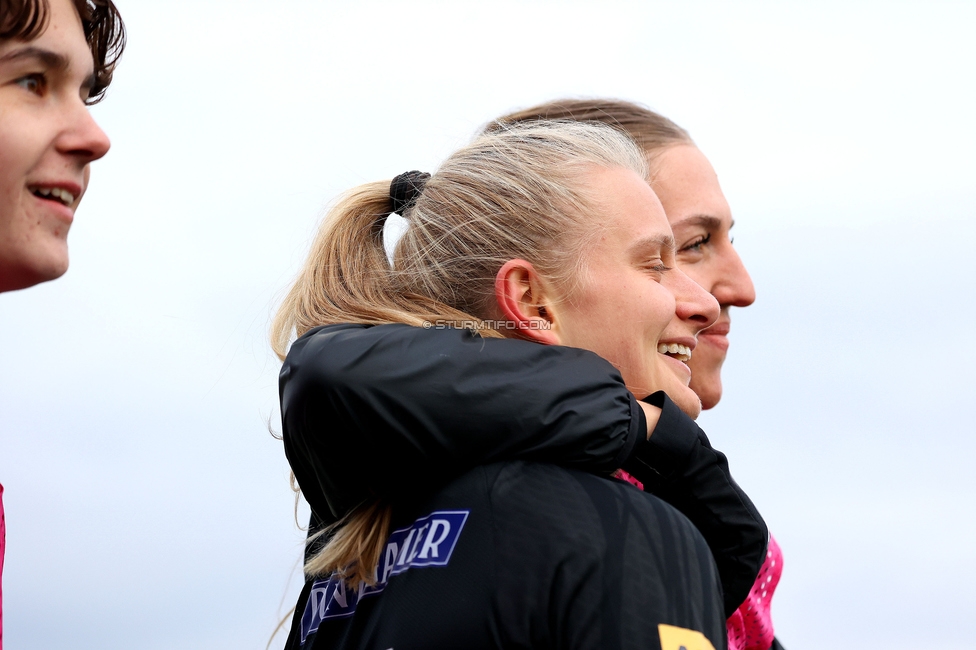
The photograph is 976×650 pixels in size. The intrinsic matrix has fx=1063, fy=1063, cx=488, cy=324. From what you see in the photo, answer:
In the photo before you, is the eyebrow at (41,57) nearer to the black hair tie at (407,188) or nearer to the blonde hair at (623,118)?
the black hair tie at (407,188)

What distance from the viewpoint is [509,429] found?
205 centimetres

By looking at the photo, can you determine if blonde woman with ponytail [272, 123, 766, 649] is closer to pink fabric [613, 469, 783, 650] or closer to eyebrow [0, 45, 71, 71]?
pink fabric [613, 469, 783, 650]

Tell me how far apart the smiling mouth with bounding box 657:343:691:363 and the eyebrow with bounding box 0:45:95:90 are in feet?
5.24

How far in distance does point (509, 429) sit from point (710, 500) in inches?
22.7

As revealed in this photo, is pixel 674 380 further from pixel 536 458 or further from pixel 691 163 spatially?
pixel 691 163

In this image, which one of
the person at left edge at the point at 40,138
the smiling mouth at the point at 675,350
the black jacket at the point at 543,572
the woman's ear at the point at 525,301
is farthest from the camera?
the smiling mouth at the point at 675,350

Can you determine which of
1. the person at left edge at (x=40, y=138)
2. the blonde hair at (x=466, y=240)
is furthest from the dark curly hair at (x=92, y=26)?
the blonde hair at (x=466, y=240)

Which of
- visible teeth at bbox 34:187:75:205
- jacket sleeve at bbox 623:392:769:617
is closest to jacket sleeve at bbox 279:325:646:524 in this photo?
jacket sleeve at bbox 623:392:769:617

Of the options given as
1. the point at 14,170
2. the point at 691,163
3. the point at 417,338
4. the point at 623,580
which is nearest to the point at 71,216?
the point at 14,170

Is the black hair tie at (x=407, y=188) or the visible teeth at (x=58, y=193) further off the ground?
the visible teeth at (x=58, y=193)

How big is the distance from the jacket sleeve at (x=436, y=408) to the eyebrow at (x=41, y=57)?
2.58 feet

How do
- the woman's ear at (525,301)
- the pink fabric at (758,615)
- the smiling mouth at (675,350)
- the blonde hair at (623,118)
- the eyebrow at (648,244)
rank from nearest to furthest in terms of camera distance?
1. the woman's ear at (525,301)
2. the eyebrow at (648,244)
3. the smiling mouth at (675,350)
4. the pink fabric at (758,615)
5. the blonde hair at (623,118)

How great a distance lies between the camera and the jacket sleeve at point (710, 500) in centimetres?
233

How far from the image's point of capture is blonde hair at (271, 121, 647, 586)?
2.59m
